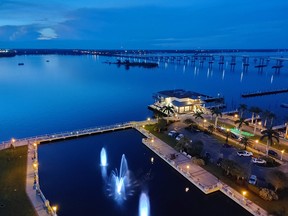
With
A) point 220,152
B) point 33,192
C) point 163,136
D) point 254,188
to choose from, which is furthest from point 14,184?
point 220,152

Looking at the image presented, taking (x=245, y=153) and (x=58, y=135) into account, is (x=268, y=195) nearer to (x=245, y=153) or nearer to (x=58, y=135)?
(x=245, y=153)

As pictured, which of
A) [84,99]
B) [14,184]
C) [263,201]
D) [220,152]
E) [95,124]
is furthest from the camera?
[84,99]

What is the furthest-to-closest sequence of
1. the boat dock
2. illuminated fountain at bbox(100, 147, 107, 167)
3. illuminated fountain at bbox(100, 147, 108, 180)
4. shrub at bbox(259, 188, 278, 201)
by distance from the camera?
the boat dock < illuminated fountain at bbox(100, 147, 107, 167) < illuminated fountain at bbox(100, 147, 108, 180) < shrub at bbox(259, 188, 278, 201)

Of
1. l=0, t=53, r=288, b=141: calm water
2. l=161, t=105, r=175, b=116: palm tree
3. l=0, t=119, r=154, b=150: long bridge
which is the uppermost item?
l=161, t=105, r=175, b=116: palm tree

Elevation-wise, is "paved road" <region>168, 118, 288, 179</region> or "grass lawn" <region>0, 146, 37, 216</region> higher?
"grass lawn" <region>0, 146, 37, 216</region>

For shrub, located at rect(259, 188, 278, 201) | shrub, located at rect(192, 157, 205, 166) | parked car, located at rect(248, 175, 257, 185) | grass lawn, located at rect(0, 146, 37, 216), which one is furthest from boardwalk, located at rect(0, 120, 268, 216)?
parked car, located at rect(248, 175, 257, 185)

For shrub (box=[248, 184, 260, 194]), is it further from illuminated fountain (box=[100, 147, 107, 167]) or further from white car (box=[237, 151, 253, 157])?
illuminated fountain (box=[100, 147, 107, 167])

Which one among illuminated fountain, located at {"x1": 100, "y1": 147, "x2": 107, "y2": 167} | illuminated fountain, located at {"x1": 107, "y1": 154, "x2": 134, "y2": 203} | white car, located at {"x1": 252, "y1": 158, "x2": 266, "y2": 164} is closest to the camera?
illuminated fountain, located at {"x1": 107, "y1": 154, "x2": 134, "y2": 203}

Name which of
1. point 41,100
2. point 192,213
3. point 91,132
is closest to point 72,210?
point 192,213
